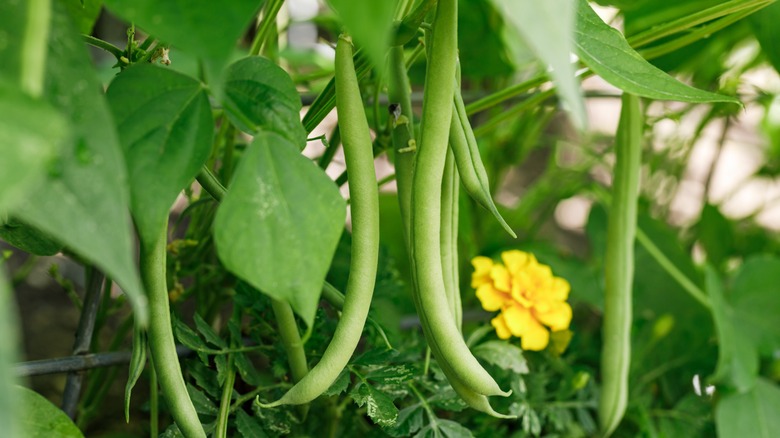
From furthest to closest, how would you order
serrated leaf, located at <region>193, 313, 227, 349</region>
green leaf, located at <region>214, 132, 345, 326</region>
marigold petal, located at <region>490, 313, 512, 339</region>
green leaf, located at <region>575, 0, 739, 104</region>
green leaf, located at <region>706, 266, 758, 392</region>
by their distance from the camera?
green leaf, located at <region>706, 266, 758, 392</region>
marigold petal, located at <region>490, 313, 512, 339</region>
serrated leaf, located at <region>193, 313, 227, 349</region>
green leaf, located at <region>575, 0, 739, 104</region>
green leaf, located at <region>214, 132, 345, 326</region>

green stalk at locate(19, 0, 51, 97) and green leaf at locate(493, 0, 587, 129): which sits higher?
green stalk at locate(19, 0, 51, 97)

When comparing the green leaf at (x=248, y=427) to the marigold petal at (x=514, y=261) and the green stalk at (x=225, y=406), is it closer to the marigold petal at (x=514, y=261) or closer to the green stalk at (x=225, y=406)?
the green stalk at (x=225, y=406)

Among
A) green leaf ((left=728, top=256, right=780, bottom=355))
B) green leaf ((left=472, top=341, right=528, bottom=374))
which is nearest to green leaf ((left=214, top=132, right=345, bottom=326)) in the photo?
green leaf ((left=472, top=341, right=528, bottom=374))

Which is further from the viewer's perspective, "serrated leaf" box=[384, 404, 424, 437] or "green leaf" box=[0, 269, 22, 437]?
"serrated leaf" box=[384, 404, 424, 437]

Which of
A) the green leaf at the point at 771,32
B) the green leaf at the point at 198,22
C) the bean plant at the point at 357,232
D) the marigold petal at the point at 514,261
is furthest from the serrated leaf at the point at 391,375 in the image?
the green leaf at the point at 771,32

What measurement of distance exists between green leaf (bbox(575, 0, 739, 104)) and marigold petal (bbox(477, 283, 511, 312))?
29cm

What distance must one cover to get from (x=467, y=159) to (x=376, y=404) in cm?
19

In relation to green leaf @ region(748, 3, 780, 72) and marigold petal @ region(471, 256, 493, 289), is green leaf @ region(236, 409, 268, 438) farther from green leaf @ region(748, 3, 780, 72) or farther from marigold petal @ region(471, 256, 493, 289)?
green leaf @ region(748, 3, 780, 72)

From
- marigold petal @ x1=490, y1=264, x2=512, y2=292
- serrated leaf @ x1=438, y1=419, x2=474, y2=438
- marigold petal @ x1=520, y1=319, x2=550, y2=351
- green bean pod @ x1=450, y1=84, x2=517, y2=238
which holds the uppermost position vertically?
green bean pod @ x1=450, y1=84, x2=517, y2=238

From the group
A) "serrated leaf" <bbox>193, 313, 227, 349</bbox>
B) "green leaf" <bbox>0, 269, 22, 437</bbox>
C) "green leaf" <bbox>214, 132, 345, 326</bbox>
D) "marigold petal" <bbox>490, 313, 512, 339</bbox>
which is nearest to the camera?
"green leaf" <bbox>0, 269, 22, 437</bbox>

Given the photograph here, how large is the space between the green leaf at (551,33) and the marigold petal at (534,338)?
0.46 metres

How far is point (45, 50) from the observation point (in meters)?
0.30

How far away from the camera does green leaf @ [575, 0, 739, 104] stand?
1.49 feet

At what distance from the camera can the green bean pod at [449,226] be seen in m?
0.53
